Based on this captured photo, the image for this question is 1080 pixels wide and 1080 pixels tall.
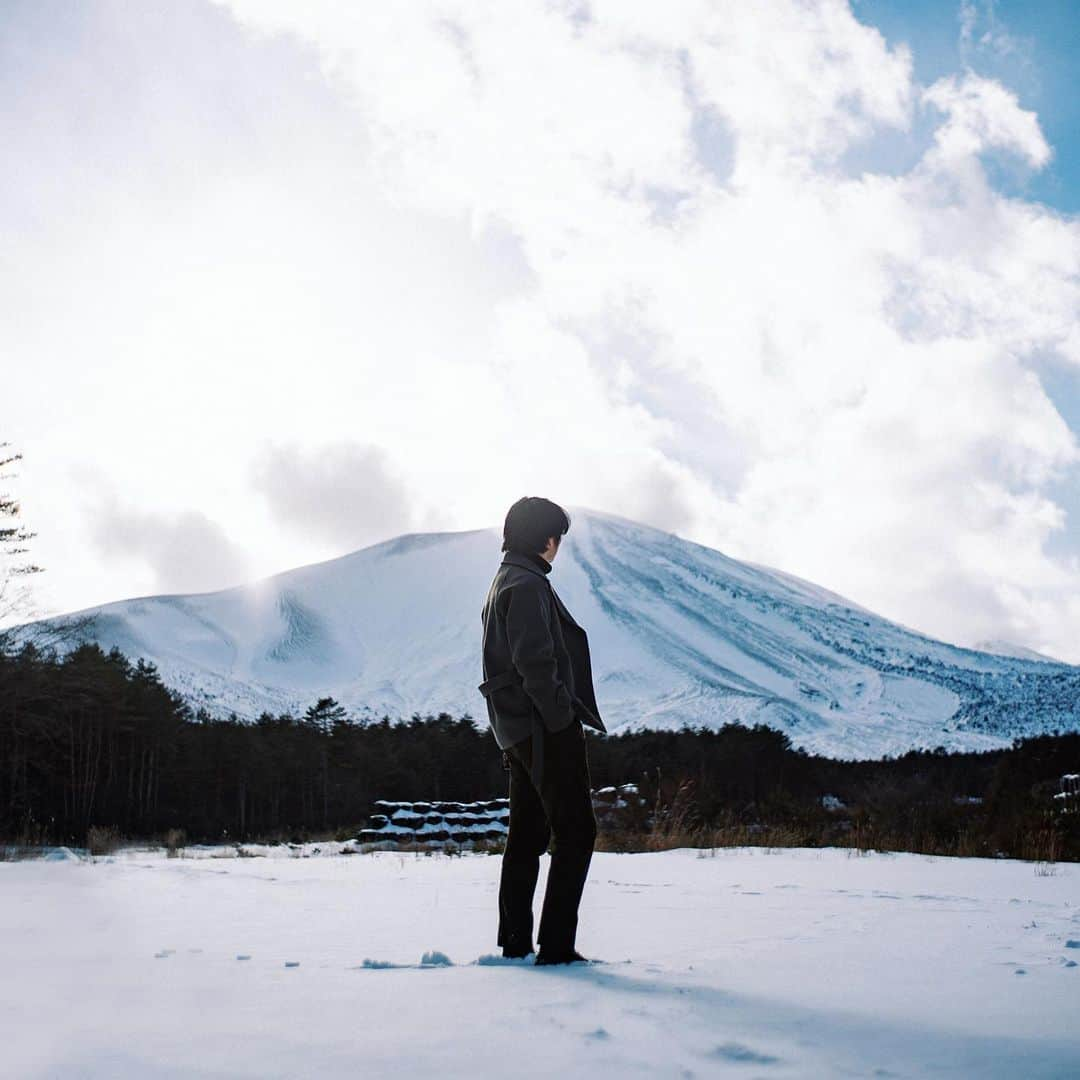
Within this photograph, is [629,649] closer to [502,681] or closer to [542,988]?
[502,681]

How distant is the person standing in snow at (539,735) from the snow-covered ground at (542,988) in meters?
0.22

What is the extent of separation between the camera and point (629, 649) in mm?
139625

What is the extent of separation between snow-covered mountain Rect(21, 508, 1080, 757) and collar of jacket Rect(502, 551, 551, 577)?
10566 centimetres

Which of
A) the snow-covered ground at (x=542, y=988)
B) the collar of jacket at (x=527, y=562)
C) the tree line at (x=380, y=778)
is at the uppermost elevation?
the collar of jacket at (x=527, y=562)

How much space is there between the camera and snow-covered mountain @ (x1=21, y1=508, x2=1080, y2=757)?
406ft

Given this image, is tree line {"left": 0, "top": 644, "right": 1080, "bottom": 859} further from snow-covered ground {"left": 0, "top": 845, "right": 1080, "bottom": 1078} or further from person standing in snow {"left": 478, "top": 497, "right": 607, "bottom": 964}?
person standing in snow {"left": 478, "top": 497, "right": 607, "bottom": 964}

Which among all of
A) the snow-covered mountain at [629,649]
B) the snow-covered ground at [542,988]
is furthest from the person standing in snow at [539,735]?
the snow-covered mountain at [629,649]

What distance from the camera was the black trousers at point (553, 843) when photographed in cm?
296

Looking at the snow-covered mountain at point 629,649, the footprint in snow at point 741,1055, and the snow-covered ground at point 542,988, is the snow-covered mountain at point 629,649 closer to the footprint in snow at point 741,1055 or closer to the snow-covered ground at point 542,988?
the snow-covered ground at point 542,988

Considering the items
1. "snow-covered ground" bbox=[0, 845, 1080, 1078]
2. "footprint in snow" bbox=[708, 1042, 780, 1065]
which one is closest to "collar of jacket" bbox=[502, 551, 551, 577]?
"snow-covered ground" bbox=[0, 845, 1080, 1078]

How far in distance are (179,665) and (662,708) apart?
7385cm

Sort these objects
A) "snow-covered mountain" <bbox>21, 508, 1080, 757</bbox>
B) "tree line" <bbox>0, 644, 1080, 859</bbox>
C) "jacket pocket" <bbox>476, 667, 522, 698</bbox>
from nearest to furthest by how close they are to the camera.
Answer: "jacket pocket" <bbox>476, 667, 522, 698</bbox>, "tree line" <bbox>0, 644, 1080, 859</bbox>, "snow-covered mountain" <bbox>21, 508, 1080, 757</bbox>

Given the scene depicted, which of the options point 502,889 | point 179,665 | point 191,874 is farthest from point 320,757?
point 179,665

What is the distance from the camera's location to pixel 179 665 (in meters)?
148
